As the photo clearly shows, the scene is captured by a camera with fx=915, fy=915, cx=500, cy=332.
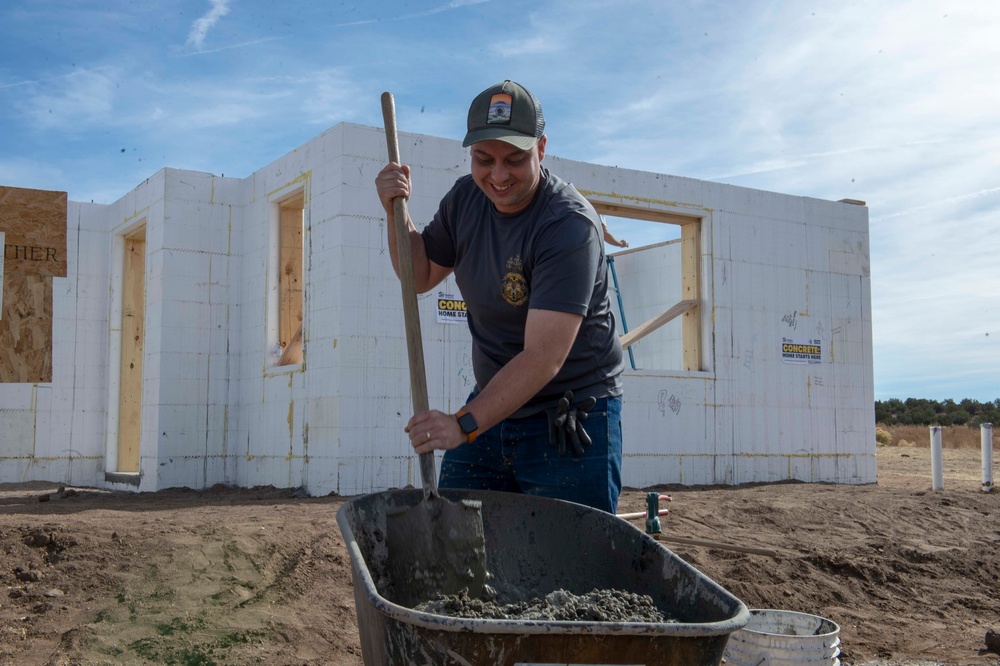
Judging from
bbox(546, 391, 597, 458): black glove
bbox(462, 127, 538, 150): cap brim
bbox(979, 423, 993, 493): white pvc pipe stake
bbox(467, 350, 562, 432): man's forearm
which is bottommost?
bbox(979, 423, 993, 493): white pvc pipe stake

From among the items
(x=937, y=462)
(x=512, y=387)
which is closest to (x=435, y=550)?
(x=512, y=387)

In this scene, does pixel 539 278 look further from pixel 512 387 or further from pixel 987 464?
pixel 987 464

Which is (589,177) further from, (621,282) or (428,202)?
(621,282)

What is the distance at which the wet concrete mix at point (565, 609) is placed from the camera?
Answer: 198cm

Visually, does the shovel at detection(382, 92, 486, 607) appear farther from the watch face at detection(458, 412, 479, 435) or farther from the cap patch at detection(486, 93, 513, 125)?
the cap patch at detection(486, 93, 513, 125)

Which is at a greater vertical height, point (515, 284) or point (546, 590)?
point (515, 284)

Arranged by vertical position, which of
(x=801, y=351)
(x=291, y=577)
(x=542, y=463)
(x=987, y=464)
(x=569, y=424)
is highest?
(x=801, y=351)

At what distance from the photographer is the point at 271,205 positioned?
9109 mm

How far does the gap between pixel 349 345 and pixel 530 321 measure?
19.0 ft

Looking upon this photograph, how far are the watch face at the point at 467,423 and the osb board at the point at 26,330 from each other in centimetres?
940

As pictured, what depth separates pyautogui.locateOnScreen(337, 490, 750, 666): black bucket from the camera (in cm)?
169

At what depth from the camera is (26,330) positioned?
1029 centimetres

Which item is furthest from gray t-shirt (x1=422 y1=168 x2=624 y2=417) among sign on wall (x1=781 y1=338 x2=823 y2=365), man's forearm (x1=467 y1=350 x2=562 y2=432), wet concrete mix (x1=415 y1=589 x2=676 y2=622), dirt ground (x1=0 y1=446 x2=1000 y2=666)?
sign on wall (x1=781 y1=338 x2=823 y2=365)

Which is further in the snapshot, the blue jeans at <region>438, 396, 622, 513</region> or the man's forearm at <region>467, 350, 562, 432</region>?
the blue jeans at <region>438, 396, 622, 513</region>
